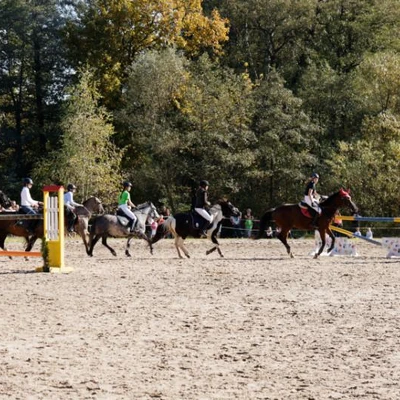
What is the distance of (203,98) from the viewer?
161ft

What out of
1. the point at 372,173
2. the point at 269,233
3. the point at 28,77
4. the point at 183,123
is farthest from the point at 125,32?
the point at 269,233

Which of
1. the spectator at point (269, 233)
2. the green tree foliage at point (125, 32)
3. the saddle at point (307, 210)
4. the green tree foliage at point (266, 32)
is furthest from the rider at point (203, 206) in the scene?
the green tree foliage at point (266, 32)

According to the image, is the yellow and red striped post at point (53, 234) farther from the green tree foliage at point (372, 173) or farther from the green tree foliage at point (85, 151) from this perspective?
the green tree foliage at point (372, 173)

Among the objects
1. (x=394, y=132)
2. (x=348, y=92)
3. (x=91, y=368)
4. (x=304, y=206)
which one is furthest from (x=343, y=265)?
(x=348, y=92)

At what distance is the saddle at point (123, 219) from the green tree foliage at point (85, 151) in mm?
20703

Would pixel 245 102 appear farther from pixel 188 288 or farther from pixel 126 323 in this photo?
pixel 126 323

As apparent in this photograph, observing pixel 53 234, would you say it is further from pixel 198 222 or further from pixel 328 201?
pixel 328 201

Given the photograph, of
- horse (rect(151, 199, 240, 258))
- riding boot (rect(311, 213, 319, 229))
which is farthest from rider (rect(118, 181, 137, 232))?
riding boot (rect(311, 213, 319, 229))

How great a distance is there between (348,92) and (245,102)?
607 cm

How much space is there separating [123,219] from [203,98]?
2524cm

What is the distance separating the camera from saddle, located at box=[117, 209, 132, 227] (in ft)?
80.6

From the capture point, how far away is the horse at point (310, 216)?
24328 millimetres

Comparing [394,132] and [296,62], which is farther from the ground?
[296,62]

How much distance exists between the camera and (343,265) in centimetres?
2161
